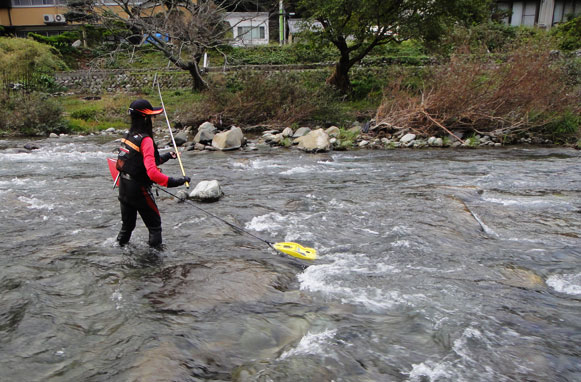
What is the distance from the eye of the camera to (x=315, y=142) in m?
14.4

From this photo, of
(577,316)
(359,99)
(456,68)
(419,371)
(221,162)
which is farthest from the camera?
(359,99)

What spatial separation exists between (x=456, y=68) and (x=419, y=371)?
14.4m

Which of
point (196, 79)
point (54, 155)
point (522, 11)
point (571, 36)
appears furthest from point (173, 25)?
point (522, 11)

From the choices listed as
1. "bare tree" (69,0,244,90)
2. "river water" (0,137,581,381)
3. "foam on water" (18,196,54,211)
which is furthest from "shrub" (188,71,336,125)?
"foam on water" (18,196,54,211)

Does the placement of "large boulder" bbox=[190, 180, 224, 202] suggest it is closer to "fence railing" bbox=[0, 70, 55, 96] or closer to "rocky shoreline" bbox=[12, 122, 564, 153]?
"rocky shoreline" bbox=[12, 122, 564, 153]

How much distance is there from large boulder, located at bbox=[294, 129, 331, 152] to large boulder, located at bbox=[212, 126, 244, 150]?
2005 mm

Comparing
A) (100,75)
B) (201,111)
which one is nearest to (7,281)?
(201,111)

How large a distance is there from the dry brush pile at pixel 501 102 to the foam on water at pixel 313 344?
12448mm

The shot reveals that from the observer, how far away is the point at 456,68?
624 inches

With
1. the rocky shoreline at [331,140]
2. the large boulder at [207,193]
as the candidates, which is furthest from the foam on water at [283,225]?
the rocky shoreline at [331,140]

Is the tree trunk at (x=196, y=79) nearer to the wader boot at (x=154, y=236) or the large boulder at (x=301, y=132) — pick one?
the large boulder at (x=301, y=132)

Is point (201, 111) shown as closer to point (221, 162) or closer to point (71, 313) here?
point (221, 162)

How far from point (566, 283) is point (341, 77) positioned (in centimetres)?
1881

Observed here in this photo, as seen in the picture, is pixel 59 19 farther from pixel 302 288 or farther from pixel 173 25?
pixel 302 288
